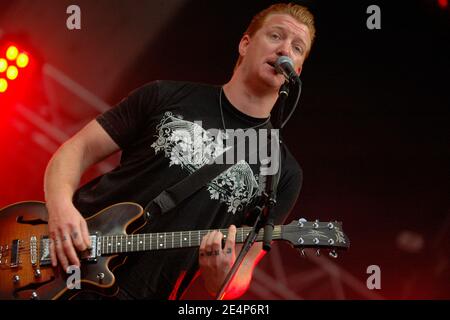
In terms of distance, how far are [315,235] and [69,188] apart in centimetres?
112

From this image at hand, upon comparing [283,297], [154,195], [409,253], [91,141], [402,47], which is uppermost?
[402,47]

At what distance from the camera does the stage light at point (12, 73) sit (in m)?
4.13

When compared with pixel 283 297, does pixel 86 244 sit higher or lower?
higher

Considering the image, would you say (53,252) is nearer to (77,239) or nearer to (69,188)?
(77,239)

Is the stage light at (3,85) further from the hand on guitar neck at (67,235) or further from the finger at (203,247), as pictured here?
the finger at (203,247)

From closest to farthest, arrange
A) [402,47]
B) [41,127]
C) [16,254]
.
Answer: [16,254], [402,47], [41,127]

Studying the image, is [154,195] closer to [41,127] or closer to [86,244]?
[86,244]

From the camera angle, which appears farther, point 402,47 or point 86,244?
point 402,47

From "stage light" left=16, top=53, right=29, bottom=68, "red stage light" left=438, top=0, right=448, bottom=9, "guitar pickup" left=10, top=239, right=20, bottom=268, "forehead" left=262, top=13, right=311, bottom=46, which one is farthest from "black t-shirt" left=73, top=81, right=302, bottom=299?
"red stage light" left=438, top=0, right=448, bottom=9

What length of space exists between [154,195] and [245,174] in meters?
0.44

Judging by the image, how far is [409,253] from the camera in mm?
3900

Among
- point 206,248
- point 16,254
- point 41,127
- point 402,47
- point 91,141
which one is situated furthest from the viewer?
point 41,127

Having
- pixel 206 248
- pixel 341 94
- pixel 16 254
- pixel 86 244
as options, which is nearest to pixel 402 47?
pixel 341 94

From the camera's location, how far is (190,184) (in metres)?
3.01
